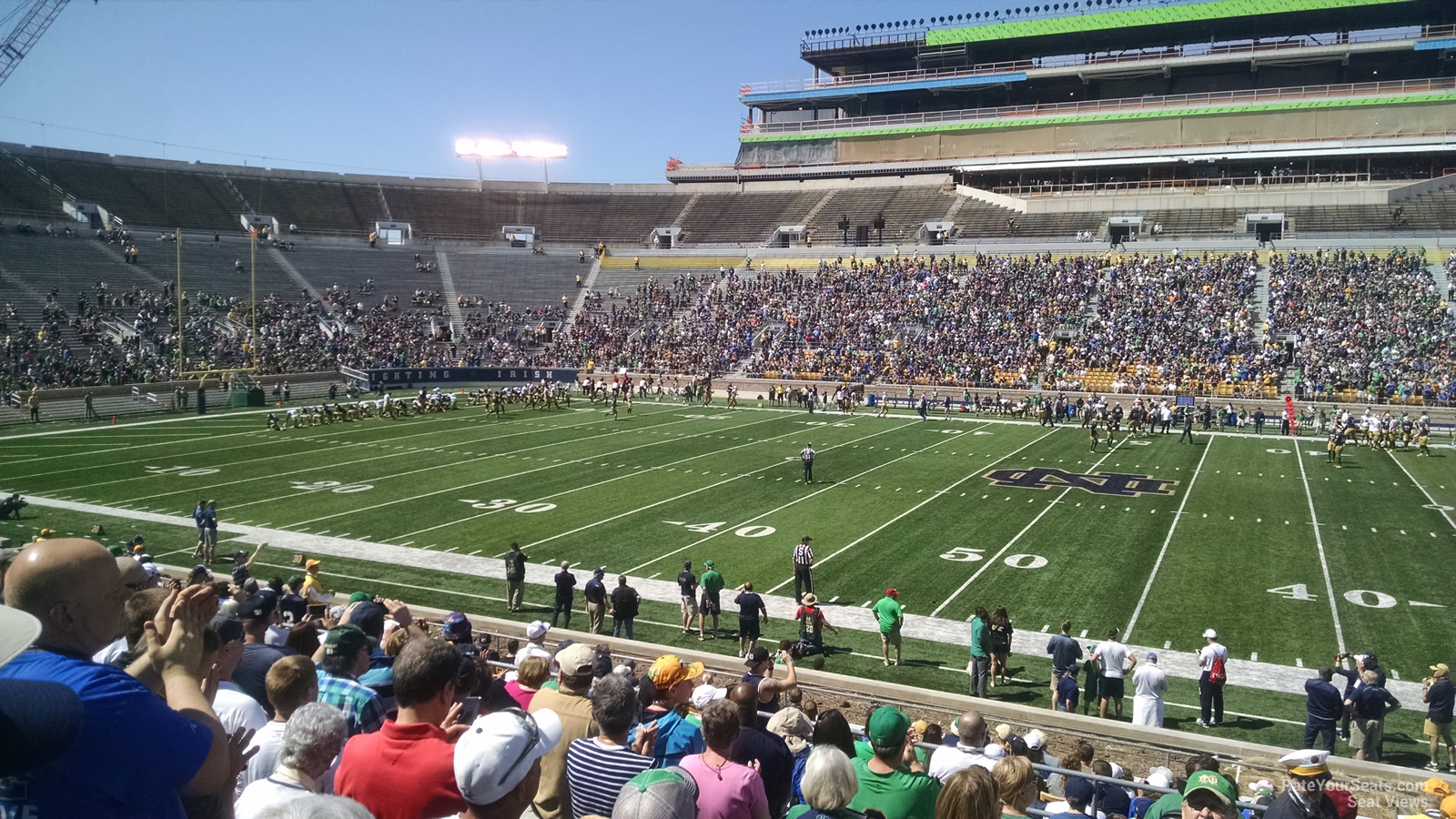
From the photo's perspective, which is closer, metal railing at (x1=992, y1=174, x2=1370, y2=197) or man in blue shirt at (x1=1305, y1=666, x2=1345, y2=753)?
man in blue shirt at (x1=1305, y1=666, x2=1345, y2=753)

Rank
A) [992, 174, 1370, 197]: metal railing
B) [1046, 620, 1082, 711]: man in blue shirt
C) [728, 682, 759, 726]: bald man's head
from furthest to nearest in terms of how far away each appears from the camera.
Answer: [992, 174, 1370, 197]: metal railing → [1046, 620, 1082, 711]: man in blue shirt → [728, 682, 759, 726]: bald man's head

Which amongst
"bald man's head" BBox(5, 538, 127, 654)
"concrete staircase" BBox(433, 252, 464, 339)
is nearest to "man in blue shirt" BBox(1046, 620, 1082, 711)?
"bald man's head" BBox(5, 538, 127, 654)

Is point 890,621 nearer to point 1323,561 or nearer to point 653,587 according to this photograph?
point 653,587

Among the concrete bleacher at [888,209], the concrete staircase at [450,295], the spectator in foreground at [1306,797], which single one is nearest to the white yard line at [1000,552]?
the spectator in foreground at [1306,797]

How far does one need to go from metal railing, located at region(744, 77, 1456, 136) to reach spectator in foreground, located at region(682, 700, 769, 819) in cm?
7314

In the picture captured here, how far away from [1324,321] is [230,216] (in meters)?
64.2

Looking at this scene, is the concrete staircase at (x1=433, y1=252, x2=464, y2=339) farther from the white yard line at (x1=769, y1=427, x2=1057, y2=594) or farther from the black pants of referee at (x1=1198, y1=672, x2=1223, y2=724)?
the black pants of referee at (x1=1198, y1=672, x2=1223, y2=724)

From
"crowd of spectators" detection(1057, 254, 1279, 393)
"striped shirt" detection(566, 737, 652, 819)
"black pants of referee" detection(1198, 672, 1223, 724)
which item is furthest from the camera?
"crowd of spectators" detection(1057, 254, 1279, 393)

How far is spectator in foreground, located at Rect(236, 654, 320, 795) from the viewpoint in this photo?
4109mm

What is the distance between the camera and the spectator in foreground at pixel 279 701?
4109mm

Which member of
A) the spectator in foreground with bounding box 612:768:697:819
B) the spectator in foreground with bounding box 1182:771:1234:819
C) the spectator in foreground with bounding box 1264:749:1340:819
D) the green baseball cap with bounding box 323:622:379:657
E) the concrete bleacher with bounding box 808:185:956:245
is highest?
the concrete bleacher with bounding box 808:185:956:245

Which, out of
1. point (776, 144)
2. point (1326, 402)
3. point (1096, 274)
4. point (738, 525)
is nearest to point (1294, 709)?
point (738, 525)

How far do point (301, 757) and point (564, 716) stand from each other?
1692 millimetres

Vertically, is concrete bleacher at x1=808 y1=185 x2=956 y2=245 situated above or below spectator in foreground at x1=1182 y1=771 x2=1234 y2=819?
above
